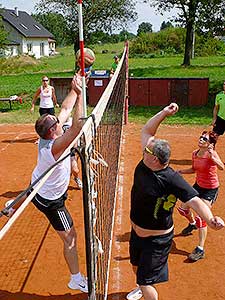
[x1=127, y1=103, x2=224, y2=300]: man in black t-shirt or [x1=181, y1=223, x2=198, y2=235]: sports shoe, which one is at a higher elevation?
[x1=127, y1=103, x2=224, y2=300]: man in black t-shirt

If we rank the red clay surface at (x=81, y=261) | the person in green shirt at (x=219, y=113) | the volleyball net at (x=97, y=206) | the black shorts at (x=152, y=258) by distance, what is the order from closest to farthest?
the volleyball net at (x=97, y=206) < the black shorts at (x=152, y=258) < the red clay surface at (x=81, y=261) < the person in green shirt at (x=219, y=113)

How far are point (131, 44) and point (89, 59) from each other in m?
47.6

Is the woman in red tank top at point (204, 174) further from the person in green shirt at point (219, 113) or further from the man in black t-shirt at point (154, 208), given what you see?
Result: the person in green shirt at point (219, 113)

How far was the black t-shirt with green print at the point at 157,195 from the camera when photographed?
3811 mm

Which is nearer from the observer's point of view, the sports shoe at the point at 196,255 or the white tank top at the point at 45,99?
the sports shoe at the point at 196,255

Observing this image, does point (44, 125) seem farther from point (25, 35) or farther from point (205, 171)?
point (25, 35)

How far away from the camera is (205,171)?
579 cm

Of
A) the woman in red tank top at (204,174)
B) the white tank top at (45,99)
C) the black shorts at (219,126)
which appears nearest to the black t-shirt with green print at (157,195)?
the woman in red tank top at (204,174)

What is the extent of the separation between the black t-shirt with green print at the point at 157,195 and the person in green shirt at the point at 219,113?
19.4 ft

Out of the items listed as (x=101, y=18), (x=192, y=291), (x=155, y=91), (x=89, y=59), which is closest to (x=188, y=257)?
(x=192, y=291)

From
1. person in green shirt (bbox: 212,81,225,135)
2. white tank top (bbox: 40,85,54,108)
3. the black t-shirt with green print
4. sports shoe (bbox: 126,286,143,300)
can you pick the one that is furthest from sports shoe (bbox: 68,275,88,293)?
white tank top (bbox: 40,85,54,108)

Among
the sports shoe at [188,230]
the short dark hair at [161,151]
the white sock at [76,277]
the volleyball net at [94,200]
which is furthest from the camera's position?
the sports shoe at [188,230]

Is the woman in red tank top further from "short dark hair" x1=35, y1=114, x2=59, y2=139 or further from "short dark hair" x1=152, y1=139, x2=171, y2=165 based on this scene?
"short dark hair" x1=35, y1=114, x2=59, y2=139

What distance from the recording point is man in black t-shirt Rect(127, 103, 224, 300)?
3.79 metres
